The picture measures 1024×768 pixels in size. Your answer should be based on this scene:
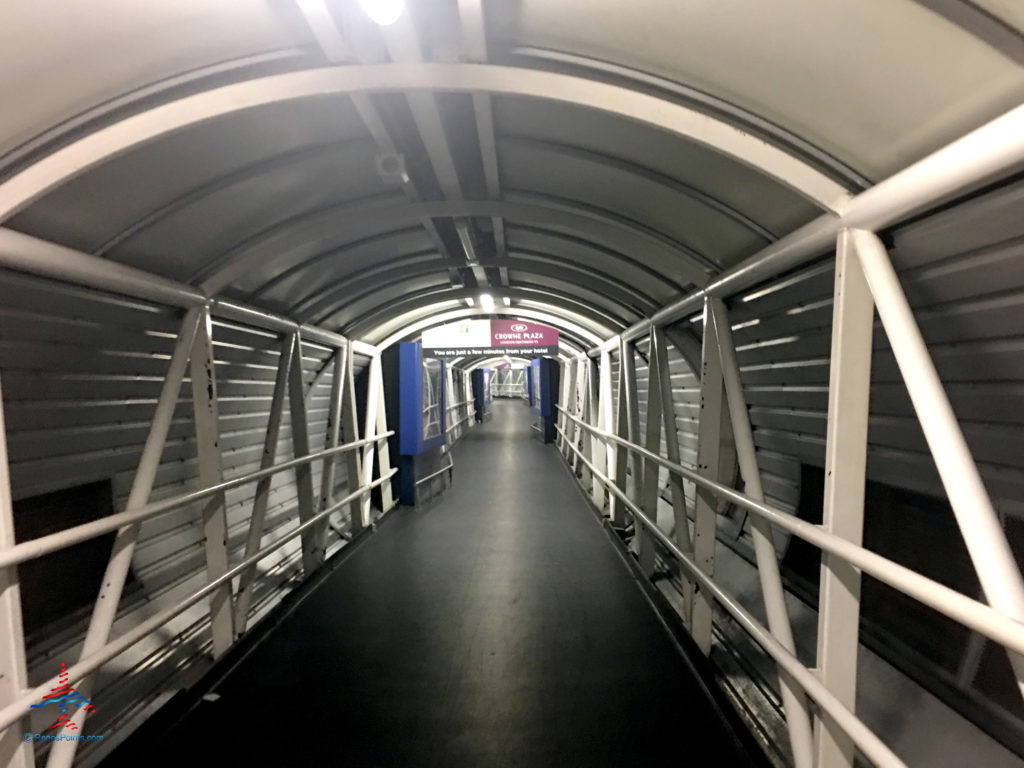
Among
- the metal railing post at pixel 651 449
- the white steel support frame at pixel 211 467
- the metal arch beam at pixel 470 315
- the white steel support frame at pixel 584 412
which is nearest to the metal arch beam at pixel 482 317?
the metal arch beam at pixel 470 315

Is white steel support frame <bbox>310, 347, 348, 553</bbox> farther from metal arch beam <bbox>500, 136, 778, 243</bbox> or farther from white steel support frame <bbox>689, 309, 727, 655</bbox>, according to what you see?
metal arch beam <bbox>500, 136, 778, 243</bbox>

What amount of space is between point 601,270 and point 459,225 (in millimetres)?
1351

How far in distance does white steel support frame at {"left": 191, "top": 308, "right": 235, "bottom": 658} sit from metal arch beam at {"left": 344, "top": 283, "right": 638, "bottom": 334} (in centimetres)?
276

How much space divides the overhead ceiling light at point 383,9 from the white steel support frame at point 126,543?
6.81ft

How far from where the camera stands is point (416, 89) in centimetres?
178

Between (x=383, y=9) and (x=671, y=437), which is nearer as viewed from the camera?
(x=383, y=9)

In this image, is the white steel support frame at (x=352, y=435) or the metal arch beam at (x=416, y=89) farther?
the white steel support frame at (x=352, y=435)

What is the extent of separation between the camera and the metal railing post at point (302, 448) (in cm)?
477

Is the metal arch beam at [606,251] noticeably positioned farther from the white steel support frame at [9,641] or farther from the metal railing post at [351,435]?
the white steel support frame at [9,641]

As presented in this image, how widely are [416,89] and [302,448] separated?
373cm

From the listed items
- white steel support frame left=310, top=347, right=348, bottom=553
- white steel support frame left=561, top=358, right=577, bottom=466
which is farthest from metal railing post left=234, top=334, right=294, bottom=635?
white steel support frame left=561, top=358, right=577, bottom=466

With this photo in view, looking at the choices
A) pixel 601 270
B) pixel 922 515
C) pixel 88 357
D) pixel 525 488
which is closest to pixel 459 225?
pixel 601 270

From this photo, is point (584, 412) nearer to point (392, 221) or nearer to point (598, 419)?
point (598, 419)

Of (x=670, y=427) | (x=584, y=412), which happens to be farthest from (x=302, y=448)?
(x=584, y=412)
